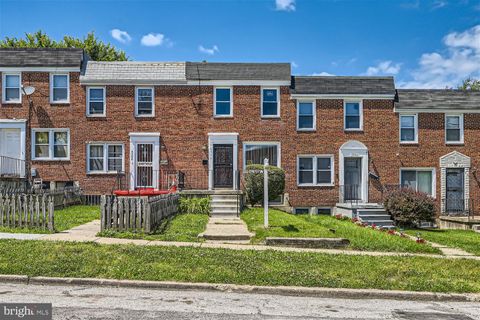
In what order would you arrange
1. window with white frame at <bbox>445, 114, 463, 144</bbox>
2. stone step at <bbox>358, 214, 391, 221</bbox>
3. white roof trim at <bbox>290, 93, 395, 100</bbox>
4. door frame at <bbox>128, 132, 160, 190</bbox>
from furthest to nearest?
window with white frame at <bbox>445, 114, 463, 144</bbox>, white roof trim at <bbox>290, 93, 395, 100</bbox>, door frame at <bbox>128, 132, 160, 190</bbox>, stone step at <bbox>358, 214, 391, 221</bbox>

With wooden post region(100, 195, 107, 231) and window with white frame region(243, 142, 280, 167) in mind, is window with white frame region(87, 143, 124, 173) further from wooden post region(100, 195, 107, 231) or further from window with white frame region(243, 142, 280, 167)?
wooden post region(100, 195, 107, 231)

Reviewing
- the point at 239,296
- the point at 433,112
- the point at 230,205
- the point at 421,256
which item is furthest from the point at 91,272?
the point at 433,112

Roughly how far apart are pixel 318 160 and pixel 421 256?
42.9 feet

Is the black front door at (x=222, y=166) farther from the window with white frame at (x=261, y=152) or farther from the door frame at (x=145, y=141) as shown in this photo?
the door frame at (x=145, y=141)

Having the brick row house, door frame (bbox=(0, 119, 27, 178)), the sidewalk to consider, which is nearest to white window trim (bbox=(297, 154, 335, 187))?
the brick row house

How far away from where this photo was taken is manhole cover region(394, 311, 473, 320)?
24.2 feet

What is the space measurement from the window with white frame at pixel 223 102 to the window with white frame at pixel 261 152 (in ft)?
6.44

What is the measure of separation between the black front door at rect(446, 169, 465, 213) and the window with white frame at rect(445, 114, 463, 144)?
1659mm

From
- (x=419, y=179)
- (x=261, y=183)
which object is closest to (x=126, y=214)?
(x=261, y=183)

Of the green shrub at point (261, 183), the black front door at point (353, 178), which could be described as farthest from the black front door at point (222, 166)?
the black front door at point (353, 178)

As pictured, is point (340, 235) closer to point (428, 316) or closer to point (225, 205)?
point (225, 205)

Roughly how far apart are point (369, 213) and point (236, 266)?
13.4m

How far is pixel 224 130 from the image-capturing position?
79.8 ft

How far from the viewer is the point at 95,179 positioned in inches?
947
